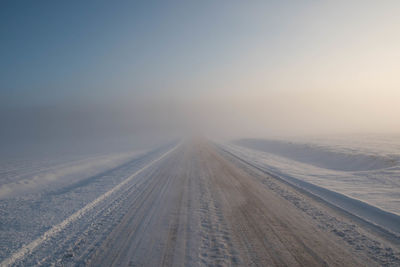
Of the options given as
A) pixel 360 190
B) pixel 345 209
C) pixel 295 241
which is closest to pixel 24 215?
pixel 295 241

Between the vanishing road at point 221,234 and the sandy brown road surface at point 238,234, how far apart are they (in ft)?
0.06

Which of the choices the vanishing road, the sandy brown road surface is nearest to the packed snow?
the vanishing road

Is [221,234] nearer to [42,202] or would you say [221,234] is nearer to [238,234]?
[238,234]

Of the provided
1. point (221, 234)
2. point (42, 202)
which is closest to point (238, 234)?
point (221, 234)

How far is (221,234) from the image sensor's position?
5129 millimetres

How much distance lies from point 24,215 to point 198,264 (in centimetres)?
680

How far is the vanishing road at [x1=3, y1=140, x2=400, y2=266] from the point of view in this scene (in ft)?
13.5

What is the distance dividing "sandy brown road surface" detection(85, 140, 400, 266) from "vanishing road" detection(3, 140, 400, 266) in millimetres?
18

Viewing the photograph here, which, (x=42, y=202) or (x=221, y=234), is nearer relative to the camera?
(x=221, y=234)

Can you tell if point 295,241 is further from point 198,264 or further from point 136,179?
point 136,179

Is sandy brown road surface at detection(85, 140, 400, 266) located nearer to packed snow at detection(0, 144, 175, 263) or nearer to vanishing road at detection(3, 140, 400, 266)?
vanishing road at detection(3, 140, 400, 266)

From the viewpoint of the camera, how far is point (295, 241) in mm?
4727

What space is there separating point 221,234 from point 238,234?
430 mm

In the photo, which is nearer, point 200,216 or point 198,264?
point 198,264
